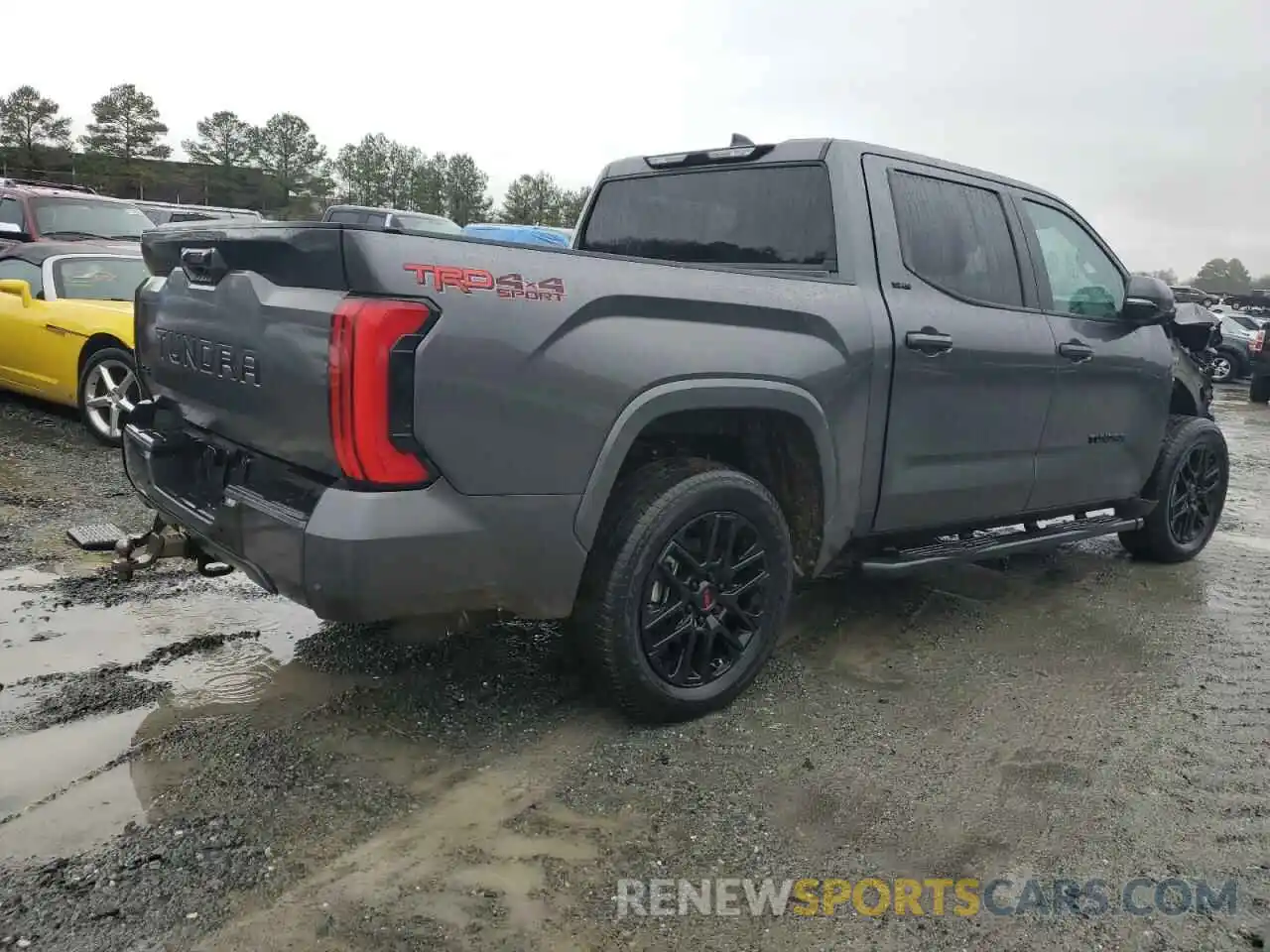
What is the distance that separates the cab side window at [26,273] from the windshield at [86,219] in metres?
2.21

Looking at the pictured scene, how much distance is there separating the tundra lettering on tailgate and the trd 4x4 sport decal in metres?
0.61

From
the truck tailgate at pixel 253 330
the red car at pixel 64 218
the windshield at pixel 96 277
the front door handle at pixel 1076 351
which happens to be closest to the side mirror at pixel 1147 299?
the front door handle at pixel 1076 351

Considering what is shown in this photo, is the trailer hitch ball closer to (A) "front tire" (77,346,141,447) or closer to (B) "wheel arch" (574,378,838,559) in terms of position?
(B) "wheel arch" (574,378,838,559)

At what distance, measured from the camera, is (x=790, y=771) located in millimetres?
3072

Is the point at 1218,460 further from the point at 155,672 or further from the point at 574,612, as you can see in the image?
the point at 155,672

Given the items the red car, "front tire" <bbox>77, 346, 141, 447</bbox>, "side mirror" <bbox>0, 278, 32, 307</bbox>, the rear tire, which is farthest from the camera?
the rear tire

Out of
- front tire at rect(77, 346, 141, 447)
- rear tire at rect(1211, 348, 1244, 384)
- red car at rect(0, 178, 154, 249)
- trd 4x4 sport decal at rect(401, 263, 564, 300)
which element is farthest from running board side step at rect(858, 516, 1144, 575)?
rear tire at rect(1211, 348, 1244, 384)

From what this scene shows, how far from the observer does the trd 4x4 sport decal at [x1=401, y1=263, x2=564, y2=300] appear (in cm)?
252

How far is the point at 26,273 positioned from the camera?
8.03m

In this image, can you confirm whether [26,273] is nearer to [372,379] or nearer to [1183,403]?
[372,379]

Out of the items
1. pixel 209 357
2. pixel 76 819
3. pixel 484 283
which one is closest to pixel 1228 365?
pixel 484 283

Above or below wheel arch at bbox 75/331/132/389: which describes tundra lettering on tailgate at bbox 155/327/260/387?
above

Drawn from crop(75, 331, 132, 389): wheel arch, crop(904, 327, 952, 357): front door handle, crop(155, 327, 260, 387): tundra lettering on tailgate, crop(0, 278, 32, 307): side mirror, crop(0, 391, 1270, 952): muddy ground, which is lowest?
crop(0, 391, 1270, 952): muddy ground

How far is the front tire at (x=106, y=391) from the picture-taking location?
6.86 metres
